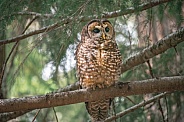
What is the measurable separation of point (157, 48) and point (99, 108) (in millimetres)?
977

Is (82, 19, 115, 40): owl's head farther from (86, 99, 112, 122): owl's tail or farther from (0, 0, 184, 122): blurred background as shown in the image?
(86, 99, 112, 122): owl's tail

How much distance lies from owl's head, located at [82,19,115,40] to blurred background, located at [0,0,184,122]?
91 mm

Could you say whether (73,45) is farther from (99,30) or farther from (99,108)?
(99,108)

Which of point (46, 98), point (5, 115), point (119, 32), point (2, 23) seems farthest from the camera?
point (119, 32)

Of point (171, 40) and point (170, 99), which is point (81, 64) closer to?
point (171, 40)

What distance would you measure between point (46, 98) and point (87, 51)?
0.93m

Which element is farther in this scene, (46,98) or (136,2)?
→ (136,2)

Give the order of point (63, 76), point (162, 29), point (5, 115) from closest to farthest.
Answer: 1. point (5, 115)
2. point (63, 76)
3. point (162, 29)

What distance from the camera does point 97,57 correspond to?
350cm

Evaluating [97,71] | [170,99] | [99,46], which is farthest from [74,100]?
[170,99]

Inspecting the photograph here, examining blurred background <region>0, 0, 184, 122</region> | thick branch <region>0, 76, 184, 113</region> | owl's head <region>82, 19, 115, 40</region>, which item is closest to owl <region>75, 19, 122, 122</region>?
owl's head <region>82, 19, 115, 40</region>

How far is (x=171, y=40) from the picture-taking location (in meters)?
3.32

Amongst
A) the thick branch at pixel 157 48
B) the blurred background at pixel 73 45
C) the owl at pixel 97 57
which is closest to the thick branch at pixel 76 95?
the blurred background at pixel 73 45

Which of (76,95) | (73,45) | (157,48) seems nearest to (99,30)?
(73,45)
